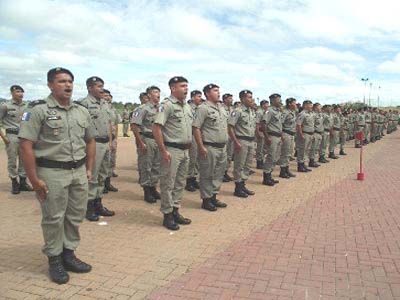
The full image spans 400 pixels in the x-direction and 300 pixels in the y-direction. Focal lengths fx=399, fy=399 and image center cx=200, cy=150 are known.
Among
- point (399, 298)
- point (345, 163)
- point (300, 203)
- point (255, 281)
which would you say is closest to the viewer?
point (399, 298)

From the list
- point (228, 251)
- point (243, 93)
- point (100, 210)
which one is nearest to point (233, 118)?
point (243, 93)

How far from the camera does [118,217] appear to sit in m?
6.22

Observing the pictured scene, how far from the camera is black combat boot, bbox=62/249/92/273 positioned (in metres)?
4.10

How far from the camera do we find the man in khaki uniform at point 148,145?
7.39 meters

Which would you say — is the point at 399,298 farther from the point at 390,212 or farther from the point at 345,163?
the point at 345,163

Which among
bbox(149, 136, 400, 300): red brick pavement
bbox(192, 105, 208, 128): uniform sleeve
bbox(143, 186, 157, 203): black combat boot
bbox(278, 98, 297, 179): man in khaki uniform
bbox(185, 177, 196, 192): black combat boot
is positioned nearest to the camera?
bbox(149, 136, 400, 300): red brick pavement

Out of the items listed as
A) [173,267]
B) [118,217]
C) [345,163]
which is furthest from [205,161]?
[345,163]

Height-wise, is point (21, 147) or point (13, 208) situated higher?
point (21, 147)

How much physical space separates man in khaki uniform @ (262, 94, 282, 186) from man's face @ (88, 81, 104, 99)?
440 centimetres

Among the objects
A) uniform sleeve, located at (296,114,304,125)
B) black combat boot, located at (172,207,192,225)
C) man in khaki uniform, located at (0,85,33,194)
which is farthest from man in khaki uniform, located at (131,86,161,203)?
uniform sleeve, located at (296,114,304,125)

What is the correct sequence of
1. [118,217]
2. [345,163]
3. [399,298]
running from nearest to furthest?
1. [399,298]
2. [118,217]
3. [345,163]

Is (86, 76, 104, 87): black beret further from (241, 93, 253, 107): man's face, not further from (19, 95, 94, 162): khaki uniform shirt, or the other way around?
(241, 93, 253, 107): man's face

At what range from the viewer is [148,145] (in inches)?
296

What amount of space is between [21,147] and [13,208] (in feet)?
11.3
